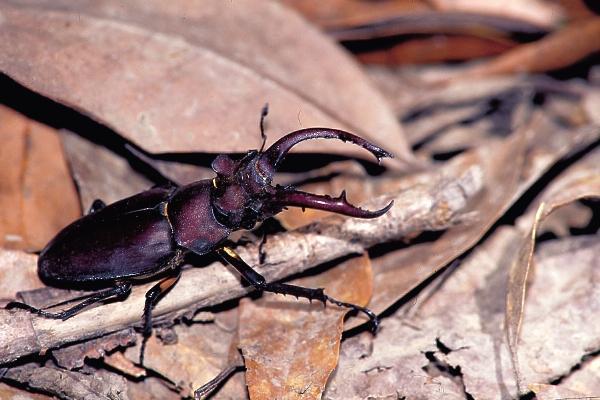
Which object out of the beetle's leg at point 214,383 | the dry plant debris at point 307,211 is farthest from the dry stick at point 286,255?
the beetle's leg at point 214,383

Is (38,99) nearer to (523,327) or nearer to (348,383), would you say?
(348,383)

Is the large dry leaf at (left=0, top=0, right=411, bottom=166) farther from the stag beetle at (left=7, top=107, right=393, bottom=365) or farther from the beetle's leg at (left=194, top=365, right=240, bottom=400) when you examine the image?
the beetle's leg at (left=194, top=365, right=240, bottom=400)

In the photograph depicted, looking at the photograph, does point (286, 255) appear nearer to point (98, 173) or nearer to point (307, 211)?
point (307, 211)

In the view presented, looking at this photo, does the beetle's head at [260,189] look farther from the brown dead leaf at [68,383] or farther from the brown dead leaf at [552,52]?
the brown dead leaf at [552,52]

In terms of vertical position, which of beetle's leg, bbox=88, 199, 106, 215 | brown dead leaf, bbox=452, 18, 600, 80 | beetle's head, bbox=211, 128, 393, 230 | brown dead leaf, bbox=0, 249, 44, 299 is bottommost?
brown dead leaf, bbox=0, 249, 44, 299

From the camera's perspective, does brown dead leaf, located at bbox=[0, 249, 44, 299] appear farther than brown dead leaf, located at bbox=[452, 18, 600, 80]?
No

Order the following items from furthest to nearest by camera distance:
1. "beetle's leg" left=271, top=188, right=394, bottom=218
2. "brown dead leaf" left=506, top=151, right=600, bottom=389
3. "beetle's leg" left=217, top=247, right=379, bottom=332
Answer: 1. "beetle's leg" left=217, top=247, right=379, bottom=332
2. "brown dead leaf" left=506, top=151, right=600, bottom=389
3. "beetle's leg" left=271, top=188, right=394, bottom=218

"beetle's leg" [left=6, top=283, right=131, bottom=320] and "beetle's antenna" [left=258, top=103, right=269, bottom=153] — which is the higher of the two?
"beetle's antenna" [left=258, top=103, right=269, bottom=153]

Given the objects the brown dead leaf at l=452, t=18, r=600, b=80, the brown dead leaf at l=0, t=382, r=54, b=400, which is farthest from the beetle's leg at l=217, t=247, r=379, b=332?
the brown dead leaf at l=452, t=18, r=600, b=80

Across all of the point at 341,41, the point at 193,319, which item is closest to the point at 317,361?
the point at 193,319
